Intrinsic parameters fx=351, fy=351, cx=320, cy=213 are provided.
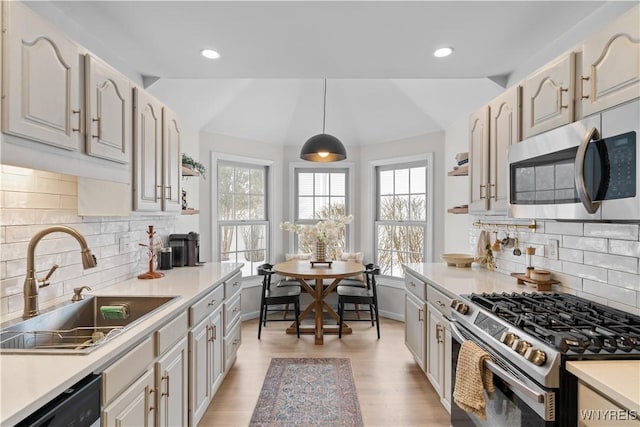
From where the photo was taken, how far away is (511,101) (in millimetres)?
2127

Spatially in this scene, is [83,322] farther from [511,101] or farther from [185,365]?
[511,101]

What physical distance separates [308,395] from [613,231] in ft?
7.24

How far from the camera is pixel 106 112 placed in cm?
176

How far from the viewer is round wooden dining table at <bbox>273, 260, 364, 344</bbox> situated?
3.58m

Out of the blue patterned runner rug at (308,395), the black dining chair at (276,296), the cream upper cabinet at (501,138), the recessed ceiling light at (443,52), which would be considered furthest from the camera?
the black dining chair at (276,296)

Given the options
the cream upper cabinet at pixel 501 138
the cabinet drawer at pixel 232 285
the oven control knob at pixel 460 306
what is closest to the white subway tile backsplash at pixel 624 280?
the cream upper cabinet at pixel 501 138

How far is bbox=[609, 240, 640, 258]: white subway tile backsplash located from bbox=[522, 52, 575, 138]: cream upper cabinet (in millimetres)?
640

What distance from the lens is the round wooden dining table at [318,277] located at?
3.58m

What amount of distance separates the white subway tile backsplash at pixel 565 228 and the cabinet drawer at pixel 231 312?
7.69 ft

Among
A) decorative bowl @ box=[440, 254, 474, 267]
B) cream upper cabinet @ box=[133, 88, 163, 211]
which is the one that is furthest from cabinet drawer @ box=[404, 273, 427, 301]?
cream upper cabinet @ box=[133, 88, 163, 211]

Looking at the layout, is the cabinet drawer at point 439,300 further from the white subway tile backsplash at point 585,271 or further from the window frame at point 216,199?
the window frame at point 216,199

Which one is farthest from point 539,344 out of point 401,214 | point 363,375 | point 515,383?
point 401,214

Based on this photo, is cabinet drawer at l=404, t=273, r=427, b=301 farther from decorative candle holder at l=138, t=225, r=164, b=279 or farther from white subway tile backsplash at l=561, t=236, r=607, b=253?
decorative candle holder at l=138, t=225, r=164, b=279

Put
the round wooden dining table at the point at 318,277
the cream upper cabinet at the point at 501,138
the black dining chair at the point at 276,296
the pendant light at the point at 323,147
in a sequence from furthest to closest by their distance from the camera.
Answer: the black dining chair at the point at 276,296
the round wooden dining table at the point at 318,277
the pendant light at the point at 323,147
the cream upper cabinet at the point at 501,138
